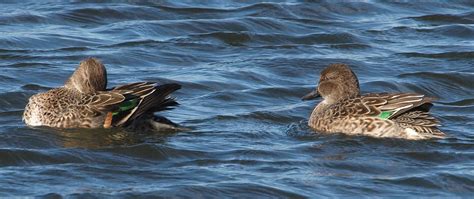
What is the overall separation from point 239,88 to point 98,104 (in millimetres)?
2564

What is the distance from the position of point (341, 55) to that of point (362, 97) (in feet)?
12.7

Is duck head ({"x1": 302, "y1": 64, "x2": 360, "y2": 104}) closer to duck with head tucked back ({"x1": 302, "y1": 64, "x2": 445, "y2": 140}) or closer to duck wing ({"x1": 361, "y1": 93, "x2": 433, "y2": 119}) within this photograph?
duck with head tucked back ({"x1": 302, "y1": 64, "x2": 445, "y2": 140})

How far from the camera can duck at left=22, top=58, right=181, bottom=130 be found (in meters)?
12.2

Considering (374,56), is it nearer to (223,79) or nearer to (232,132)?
(223,79)

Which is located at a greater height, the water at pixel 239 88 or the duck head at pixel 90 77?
the duck head at pixel 90 77

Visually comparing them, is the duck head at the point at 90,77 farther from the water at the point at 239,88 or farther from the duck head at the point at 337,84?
the duck head at the point at 337,84

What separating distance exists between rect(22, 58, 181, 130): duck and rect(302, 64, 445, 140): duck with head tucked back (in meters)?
1.47

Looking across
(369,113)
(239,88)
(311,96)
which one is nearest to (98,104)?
(311,96)

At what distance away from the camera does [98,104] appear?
485 inches

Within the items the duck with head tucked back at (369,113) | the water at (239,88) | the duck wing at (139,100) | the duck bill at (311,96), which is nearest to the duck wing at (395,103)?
the duck with head tucked back at (369,113)

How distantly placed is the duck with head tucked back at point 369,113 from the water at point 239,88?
18 centimetres

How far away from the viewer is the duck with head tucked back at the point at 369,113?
12.1 meters

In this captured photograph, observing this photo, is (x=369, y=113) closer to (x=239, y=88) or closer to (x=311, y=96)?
(x=311, y=96)

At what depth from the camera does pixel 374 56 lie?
54.0 feet
